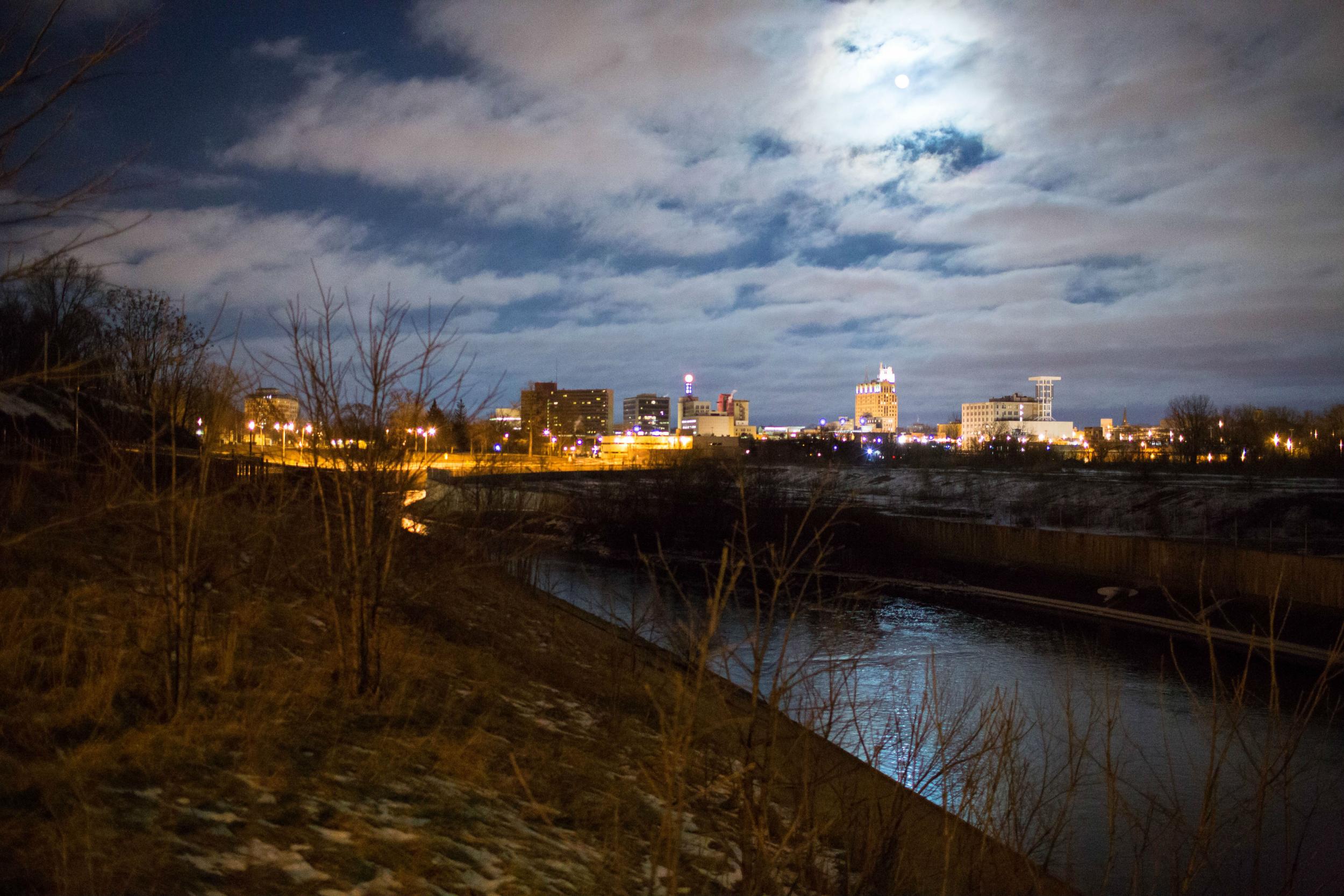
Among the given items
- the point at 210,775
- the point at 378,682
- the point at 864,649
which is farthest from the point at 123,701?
the point at 864,649

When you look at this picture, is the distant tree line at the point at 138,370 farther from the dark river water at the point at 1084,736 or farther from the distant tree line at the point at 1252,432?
the distant tree line at the point at 1252,432

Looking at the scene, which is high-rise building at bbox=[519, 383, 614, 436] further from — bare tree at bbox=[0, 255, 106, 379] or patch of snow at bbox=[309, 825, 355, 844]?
patch of snow at bbox=[309, 825, 355, 844]

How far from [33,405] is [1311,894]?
23928mm

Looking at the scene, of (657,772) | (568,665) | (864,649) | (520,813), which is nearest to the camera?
(864,649)

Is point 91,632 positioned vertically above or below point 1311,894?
above

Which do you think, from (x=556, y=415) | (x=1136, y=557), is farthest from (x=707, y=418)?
(x=1136, y=557)

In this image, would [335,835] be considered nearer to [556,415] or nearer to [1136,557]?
[1136,557]

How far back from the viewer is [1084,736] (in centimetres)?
1528

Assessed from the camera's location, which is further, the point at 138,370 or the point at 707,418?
the point at 707,418

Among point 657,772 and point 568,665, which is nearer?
point 657,772

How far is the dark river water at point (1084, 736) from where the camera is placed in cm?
692

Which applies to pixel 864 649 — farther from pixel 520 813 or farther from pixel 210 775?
pixel 210 775

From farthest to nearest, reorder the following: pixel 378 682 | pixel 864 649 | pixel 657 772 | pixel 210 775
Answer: pixel 378 682, pixel 657 772, pixel 864 649, pixel 210 775

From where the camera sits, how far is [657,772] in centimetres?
919
